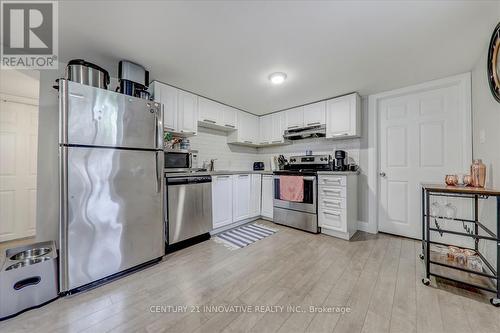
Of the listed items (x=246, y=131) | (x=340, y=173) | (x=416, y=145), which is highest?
(x=246, y=131)

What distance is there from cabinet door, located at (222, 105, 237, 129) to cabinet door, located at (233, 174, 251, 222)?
1.07 metres

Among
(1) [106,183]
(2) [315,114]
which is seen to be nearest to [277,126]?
(2) [315,114]

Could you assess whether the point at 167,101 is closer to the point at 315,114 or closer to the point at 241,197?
the point at 241,197

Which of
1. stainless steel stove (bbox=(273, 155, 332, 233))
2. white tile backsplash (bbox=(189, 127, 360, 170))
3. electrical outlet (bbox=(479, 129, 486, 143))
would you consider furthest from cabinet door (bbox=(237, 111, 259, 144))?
electrical outlet (bbox=(479, 129, 486, 143))

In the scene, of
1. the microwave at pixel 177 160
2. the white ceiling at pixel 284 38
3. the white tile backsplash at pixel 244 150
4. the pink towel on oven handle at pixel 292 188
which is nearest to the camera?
the white ceiling at pixel 284 38

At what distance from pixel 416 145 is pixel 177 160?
11.6 feet

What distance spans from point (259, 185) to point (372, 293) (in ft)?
8.11

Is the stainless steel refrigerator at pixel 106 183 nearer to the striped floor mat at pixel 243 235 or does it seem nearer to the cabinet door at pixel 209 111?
the striped floor mat at pixel 243 235

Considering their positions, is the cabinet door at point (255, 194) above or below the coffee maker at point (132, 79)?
below

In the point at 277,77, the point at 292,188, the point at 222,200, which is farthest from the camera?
the point at 292,188

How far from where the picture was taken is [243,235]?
2.99 metres

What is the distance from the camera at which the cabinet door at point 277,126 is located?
13.1ft

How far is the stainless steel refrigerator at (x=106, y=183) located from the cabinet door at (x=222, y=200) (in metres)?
0.94

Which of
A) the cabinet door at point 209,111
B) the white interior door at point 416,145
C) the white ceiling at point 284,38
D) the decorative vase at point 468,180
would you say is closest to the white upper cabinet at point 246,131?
the cabinet door at point 209,111
